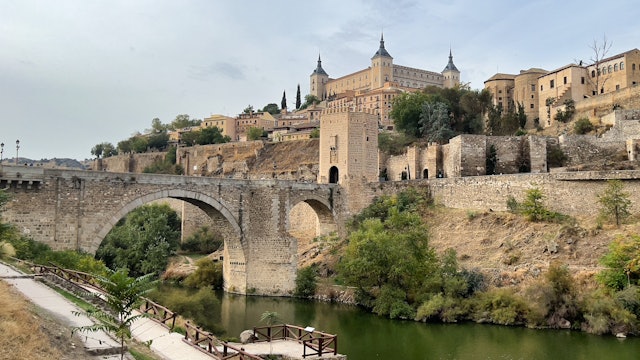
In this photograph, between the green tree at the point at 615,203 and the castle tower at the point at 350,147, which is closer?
the green tree at the point at 615,203

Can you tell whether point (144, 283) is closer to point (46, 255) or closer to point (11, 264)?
point (11, 264)

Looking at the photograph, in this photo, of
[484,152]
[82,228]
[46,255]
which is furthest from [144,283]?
[484,152]

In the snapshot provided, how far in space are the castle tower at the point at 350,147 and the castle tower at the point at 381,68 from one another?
60980 millimetres

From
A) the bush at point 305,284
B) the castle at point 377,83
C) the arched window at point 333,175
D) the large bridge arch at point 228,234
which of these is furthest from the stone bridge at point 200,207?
the castle at point 377,83

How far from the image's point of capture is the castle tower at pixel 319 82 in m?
111

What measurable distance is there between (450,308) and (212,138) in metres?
59.6

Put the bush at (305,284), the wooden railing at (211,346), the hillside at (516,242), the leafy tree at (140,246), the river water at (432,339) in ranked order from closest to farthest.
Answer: the wooden railing at (211,346) → the river water at (432,339) → the hillside at (516,242) → the bush at (305,284) → the leafy tree at (140,246)

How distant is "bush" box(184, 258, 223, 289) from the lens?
98.7 feet

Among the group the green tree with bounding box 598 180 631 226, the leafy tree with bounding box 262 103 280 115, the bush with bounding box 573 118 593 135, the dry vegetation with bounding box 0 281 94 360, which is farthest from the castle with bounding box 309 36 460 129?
the dry vegetation with bounding box 0 281 94 360

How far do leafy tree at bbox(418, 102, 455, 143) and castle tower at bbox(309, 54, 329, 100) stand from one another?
64284 mm

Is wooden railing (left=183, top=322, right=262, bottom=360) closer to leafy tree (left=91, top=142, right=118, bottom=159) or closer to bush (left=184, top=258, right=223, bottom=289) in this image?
bush (left=184, top=258, right=223, bottom=289)

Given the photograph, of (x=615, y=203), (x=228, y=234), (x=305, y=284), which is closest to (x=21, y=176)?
(x=228, y=234)

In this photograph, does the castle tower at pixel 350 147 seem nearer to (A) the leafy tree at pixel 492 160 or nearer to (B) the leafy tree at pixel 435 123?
(A) the leafy tree at pixel 492 160

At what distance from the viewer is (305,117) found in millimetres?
91000
